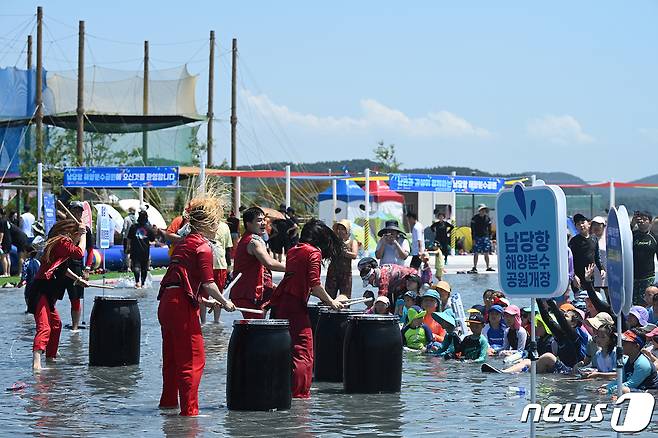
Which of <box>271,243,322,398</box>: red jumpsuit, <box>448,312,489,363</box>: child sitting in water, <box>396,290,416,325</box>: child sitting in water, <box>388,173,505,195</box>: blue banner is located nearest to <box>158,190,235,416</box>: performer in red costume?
<box>271,243,322,398</box>: red jumpsuit

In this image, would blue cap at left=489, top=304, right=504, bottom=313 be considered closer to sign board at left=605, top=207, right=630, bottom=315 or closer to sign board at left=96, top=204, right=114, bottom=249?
sign board at left=605, top=207, right=630, bottom=315

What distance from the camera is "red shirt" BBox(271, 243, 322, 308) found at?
39.8 feet

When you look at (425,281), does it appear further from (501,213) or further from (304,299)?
(501,213)

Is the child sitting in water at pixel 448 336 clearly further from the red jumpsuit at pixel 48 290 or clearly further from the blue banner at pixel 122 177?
the blue banner at pixel 122 177

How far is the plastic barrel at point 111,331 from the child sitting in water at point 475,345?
401 cm

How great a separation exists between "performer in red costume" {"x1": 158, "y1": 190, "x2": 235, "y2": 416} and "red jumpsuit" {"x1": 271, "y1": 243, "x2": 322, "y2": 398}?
Result: 1.14 meters

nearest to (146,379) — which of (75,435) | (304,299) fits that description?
(304,299)

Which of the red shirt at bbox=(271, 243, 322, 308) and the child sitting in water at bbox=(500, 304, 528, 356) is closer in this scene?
the red shirt at bbox=(271, 243, 322, 308)

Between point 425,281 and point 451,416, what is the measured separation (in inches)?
295

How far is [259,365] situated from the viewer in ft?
Result: 37.5

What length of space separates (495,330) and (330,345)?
3.44 meters

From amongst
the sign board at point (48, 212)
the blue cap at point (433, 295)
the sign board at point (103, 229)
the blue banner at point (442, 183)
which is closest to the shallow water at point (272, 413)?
the blue cap at point (433, 295)

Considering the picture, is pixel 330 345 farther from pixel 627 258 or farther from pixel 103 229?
pixel 103 229

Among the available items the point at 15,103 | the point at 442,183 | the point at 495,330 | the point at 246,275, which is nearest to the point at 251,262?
the point at 246,275
